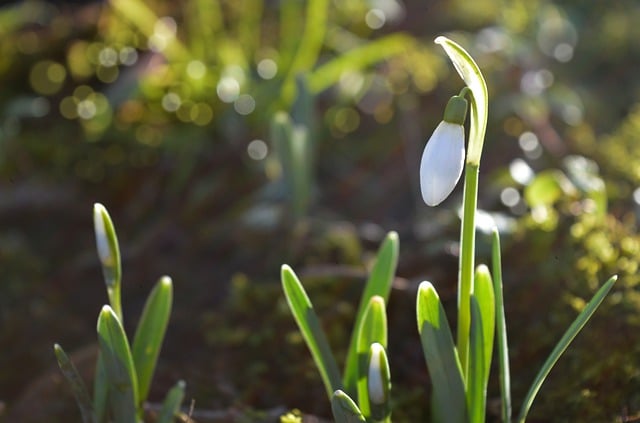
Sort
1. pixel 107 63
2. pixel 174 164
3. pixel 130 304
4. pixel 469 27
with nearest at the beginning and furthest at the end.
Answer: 1. pixel 130 304
2. pixel 174 164
3. pixel 107 63
4. pixel 469 27

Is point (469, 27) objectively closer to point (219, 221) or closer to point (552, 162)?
point (552, 162)

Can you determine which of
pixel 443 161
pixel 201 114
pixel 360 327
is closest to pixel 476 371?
pixel 360 327

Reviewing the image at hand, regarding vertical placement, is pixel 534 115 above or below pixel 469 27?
below

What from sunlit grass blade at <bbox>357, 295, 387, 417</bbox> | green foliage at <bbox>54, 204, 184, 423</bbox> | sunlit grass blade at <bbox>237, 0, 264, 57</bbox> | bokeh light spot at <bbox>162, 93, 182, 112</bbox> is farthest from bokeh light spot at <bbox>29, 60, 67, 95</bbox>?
sunlit grass blade at <bbox>357, 295, 387, 417</bbox>

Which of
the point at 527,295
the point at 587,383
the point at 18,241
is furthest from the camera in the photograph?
the point at 18,241

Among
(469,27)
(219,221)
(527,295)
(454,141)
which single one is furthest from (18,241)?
(469,27)

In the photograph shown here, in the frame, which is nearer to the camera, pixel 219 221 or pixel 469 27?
pixel 219 221

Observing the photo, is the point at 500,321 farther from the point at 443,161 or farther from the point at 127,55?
the point at 127,55

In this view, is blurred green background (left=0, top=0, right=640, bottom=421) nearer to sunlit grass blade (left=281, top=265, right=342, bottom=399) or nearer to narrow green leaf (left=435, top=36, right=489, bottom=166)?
sunlit grass blade (left=281, top=265, right=342, bottom=399)
